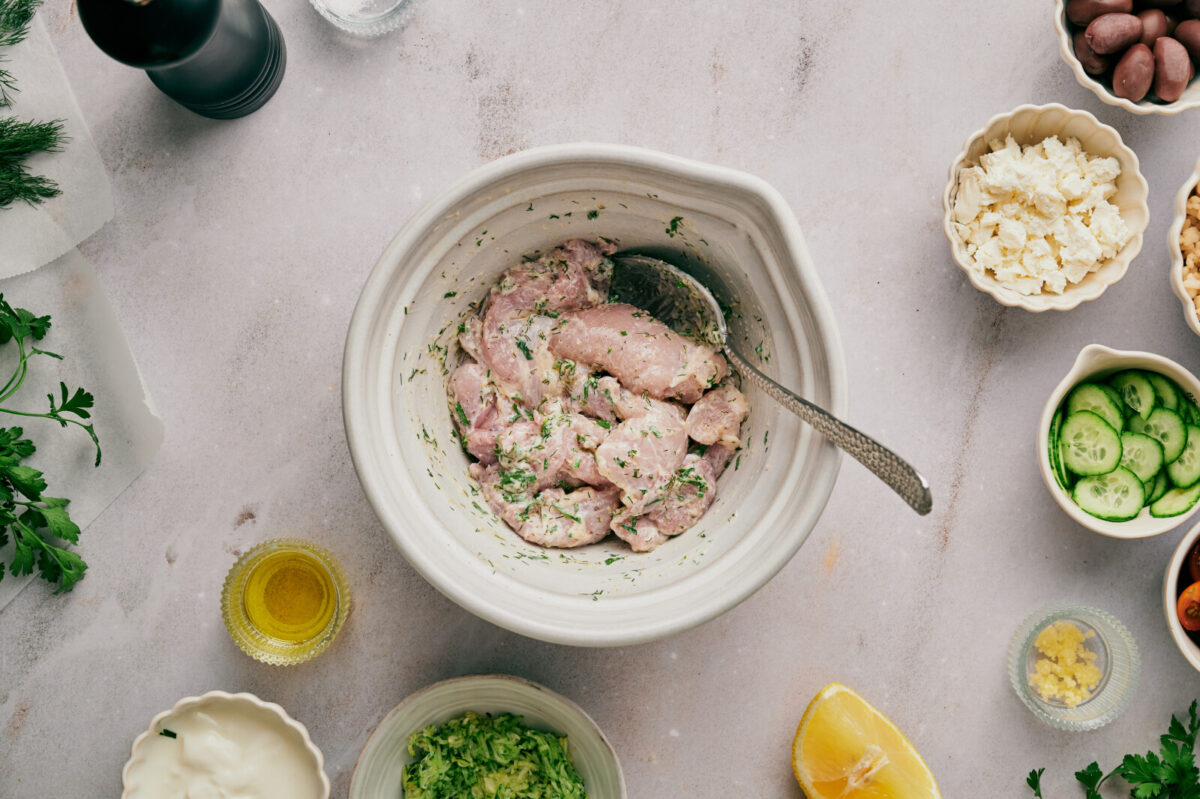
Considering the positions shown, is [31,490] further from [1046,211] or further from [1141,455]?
[1141,455]

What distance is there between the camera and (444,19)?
6.31 feet

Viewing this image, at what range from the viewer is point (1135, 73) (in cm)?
178

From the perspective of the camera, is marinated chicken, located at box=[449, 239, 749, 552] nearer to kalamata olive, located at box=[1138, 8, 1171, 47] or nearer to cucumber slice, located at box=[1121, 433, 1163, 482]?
cucumber slice, located at box=[1121, 433, 1163, 482]

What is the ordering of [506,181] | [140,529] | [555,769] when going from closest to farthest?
[506,181]
[555,769]
[140,529]

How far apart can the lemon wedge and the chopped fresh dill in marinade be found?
1.65 ft

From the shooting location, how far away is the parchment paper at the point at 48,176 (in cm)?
191

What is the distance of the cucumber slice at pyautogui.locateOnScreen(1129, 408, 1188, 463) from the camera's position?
184cm

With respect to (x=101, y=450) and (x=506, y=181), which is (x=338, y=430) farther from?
(x=506, y=181)

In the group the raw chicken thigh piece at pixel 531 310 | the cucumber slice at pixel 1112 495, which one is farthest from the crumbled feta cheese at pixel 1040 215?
the raw chicken thigh piece at pixel 531 310

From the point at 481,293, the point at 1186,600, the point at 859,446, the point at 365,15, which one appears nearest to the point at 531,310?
the point at 481,293

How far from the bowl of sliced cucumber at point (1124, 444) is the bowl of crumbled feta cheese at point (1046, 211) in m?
0.16

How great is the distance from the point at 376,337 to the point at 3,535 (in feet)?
3.56

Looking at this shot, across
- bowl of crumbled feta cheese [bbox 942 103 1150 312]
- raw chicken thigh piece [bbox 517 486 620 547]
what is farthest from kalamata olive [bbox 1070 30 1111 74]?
raw chicken thigh piece [bbox 517 486 620 547]

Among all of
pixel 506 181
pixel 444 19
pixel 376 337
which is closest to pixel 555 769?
pixel 376 337
